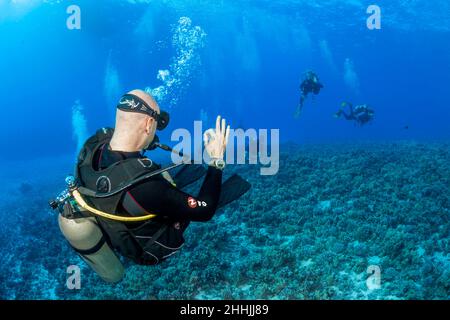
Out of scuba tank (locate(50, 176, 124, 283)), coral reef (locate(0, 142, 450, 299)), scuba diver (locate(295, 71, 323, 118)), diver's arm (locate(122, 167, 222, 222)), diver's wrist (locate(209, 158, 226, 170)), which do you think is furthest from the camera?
scuba diver (locate(295, 71, 323, 118))

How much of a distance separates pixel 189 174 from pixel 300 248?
4615 millimetres

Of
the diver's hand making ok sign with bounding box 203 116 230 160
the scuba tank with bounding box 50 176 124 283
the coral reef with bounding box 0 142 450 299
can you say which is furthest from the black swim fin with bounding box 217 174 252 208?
the coral reef with bounding box 0 142 450 299

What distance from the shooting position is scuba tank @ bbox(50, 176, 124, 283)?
9.46ft

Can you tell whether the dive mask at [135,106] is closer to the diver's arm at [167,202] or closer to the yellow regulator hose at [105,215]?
the diver's arm at [167,202]

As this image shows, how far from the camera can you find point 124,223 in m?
2.86

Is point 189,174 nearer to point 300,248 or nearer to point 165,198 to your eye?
point 165,198

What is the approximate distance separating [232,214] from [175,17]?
165 ft

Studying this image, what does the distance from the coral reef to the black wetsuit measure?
4.13m

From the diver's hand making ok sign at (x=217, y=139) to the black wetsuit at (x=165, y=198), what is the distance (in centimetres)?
15

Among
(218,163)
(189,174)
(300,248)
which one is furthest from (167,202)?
(300,248)

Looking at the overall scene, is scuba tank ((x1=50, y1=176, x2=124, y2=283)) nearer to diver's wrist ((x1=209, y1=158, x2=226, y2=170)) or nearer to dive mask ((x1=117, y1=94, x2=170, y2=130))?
dive mask ((x1=117, y1=94, x2=170, y2=130))
